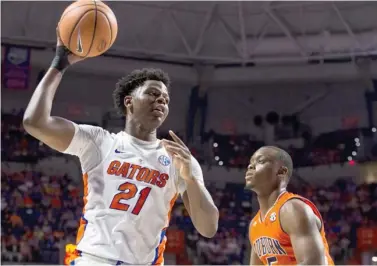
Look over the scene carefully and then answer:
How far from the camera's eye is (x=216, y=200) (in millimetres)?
14367

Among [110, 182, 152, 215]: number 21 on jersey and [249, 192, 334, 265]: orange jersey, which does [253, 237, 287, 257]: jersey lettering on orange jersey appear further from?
[110, 182, 152, 215]: number 21 on jersey

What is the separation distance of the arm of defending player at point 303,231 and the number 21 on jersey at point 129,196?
989 millimetres

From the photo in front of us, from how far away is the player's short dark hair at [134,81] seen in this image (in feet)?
10.3

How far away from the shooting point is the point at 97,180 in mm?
2801

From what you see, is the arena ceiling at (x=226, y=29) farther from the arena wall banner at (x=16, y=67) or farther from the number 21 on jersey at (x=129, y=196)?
the number 21 on jersey at (x=129, y=196)

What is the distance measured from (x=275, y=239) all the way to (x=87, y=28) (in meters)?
1.69

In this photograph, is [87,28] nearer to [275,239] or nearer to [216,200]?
[275,239]

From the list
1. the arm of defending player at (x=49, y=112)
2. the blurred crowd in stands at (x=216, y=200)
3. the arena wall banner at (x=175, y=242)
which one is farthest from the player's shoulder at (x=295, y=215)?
the arena wall banner at (x=175, y=242)

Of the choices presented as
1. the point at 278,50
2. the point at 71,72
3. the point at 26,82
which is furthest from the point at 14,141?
the point at 278,50

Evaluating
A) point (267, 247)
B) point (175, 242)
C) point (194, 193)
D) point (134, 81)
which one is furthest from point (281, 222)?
point (175, 242)

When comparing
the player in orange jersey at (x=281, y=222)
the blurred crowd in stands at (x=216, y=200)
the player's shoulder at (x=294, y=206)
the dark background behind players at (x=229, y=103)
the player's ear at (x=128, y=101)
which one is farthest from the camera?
the dark background behind players at (x=229, y=103)

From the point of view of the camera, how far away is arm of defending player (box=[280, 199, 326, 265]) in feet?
10.4

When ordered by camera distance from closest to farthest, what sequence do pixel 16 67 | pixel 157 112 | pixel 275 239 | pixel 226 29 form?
pixel 157 112 < pixel 275 239 < pixel 16 67 < pixel 226 29

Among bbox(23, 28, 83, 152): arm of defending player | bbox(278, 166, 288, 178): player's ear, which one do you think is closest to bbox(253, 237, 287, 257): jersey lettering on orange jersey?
bbox(278, 166, 288, 178): player's ear
